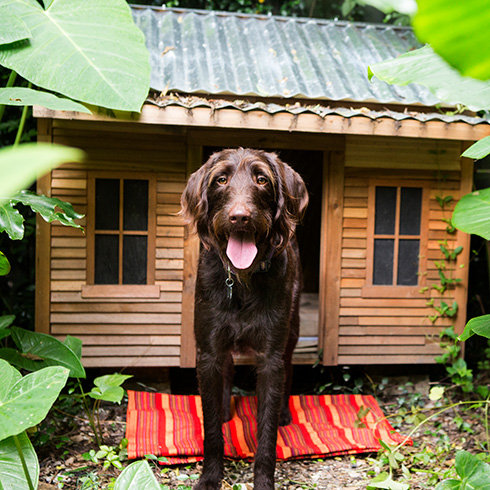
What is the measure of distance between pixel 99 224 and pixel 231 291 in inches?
61.7

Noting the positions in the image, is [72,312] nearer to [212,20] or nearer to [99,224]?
[99,224]

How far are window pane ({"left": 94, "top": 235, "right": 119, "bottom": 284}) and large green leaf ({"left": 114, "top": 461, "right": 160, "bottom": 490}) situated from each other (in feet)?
7.94

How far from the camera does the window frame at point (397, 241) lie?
3.93 meters

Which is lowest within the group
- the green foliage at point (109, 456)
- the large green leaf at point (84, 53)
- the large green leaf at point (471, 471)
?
the green foliage at point (109, 456)

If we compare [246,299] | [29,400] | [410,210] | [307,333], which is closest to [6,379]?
[29,400]

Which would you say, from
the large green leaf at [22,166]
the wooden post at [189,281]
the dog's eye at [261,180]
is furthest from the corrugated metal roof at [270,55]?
the large green leaf at [22,166]

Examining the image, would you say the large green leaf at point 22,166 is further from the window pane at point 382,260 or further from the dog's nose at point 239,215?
the window pane at point 382,260

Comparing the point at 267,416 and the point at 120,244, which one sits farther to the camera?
the point at 120,244

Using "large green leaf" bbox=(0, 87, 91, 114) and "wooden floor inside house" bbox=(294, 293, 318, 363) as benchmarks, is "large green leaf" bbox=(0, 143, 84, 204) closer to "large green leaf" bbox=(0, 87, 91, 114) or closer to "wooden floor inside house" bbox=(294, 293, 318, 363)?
"large green leaf" bbox=(0, 87, 91, 114)

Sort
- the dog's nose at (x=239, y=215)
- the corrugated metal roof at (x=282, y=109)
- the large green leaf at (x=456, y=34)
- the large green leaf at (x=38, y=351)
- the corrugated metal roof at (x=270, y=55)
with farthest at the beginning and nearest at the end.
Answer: the corrugated metal roof at (x=270, y=55)
the corrugated metal roof at (x=282, y=109)
the large green leaf at (x=38, y=351)
the dog's nose at (x=239, y=215)
the large green leaf at (x=456, y=34)

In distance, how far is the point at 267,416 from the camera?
2549 mm

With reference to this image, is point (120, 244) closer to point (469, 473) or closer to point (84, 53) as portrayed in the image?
point (84, 53)

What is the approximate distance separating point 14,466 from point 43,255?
1.86 meters

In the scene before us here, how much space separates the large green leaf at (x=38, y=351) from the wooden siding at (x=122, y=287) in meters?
0.82
